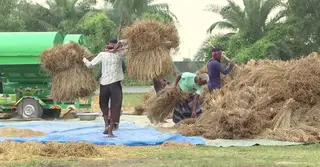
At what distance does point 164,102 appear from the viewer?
12.4m

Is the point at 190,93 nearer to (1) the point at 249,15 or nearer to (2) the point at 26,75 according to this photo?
(2) the point at 26,75

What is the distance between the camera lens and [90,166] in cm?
729

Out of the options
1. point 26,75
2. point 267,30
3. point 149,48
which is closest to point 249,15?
point 267,30

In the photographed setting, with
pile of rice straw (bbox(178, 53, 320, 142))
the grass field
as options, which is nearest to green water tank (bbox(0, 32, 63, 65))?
pile of rice straw (bbox(178, 53, 320, 142))

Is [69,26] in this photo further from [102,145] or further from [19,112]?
[102,145]

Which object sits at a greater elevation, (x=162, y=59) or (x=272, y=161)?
(x=162, y=59)

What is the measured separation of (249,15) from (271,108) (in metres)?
22.6

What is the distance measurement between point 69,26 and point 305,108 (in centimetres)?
3192

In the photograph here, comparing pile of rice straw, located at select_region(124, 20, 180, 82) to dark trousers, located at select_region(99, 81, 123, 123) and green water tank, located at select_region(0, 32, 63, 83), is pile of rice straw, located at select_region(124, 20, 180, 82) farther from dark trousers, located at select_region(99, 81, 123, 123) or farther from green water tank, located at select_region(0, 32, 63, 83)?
green water tank, located at select_region(0, 32, 63, 83)

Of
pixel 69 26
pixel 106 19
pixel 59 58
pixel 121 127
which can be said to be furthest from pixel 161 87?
pixel 69 26

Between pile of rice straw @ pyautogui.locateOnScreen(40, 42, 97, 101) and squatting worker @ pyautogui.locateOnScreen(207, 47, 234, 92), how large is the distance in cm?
245

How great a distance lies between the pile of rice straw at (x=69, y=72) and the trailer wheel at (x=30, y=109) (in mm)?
4596

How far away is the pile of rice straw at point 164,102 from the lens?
12.3m

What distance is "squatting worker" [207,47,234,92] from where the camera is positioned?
12.3 metres
